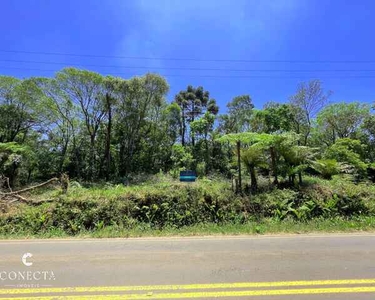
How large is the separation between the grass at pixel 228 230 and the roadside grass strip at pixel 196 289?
4007 millimetres

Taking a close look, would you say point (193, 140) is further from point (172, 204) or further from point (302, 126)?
point (172, 204)

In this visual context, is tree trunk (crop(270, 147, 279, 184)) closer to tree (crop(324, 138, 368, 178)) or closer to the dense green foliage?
tree (crop(324, 138, 368, 178))

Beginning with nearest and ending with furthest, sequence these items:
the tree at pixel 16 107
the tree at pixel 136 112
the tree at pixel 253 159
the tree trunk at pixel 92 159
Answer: the tree at pixel 253 159 < the tree at pixel 16 107 < the tree at pixel 136 112 < the tree trunk at pixel 92 159

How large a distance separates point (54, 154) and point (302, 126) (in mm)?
Result: 29269

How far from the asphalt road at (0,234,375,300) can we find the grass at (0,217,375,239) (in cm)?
106

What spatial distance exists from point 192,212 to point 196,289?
559 centimetres

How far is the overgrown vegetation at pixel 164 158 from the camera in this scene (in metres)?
9.51

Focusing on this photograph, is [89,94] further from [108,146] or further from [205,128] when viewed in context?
[205,128]

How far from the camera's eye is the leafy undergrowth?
861 cm

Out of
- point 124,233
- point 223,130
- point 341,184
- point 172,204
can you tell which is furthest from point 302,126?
point 124,233

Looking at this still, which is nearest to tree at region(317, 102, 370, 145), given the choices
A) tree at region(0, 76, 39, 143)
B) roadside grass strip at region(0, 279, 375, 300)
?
roadside grass strip at region(0, 279, 375, 300)

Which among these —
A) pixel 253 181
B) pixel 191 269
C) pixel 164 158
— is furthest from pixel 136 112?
pixel 191 269

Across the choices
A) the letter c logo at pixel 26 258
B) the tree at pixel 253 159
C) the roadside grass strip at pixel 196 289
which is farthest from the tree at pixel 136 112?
the roadside grass strip at pixel 196 289

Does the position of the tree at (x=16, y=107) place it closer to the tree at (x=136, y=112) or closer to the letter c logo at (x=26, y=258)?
the tree at (x=136, y=112)
